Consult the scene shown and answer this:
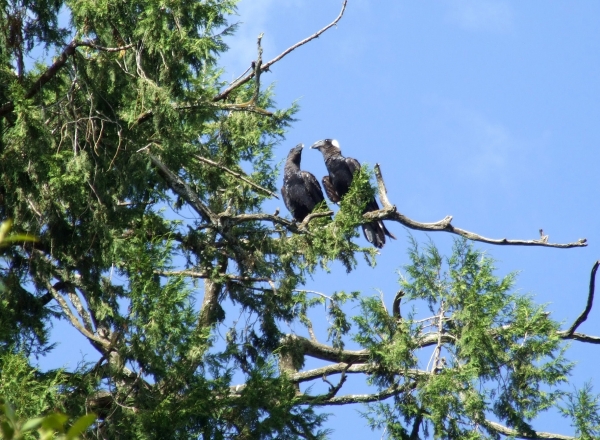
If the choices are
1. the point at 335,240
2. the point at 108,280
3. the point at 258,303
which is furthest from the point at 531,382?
the point at 108,280

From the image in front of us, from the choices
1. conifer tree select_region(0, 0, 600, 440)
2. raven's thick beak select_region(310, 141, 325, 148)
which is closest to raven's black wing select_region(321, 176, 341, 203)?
raven's thick beak select_region(310, 141, 325, 148)

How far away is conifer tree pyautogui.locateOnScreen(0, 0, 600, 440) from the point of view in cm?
566

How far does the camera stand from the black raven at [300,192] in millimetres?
10117

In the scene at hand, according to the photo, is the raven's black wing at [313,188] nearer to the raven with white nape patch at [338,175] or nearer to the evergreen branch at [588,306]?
the raven with white nape patch at [338,175]

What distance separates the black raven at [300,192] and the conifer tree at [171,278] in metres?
2.24

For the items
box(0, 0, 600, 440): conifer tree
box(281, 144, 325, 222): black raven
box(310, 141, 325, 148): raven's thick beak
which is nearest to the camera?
box(0, 0, 600, 440): conifer tree

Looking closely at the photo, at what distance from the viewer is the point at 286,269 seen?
23.9 ft

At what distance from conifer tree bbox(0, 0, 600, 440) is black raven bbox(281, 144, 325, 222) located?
7.36 ft

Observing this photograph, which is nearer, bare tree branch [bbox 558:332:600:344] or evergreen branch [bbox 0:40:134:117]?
evergreen branch [bbox 0:40:134:117]

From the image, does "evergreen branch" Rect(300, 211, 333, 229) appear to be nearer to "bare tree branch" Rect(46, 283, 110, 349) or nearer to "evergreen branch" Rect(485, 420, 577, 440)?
"bare tree branch" Rect(46, 283, 110, 349)

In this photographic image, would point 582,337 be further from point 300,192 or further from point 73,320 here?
point 73,320

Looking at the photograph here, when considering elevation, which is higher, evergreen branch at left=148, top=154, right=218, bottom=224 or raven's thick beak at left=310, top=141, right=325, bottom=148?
raven's thick beak at left=310, top=141, right=325, bottom=148

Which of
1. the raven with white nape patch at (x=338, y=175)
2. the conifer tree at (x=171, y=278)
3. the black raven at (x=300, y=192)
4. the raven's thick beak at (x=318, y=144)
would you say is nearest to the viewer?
the conifer tree at (x=171, y=278)

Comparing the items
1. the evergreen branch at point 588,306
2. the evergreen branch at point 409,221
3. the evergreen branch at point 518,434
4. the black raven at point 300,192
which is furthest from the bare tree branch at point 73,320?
the black raven at point 300,192
